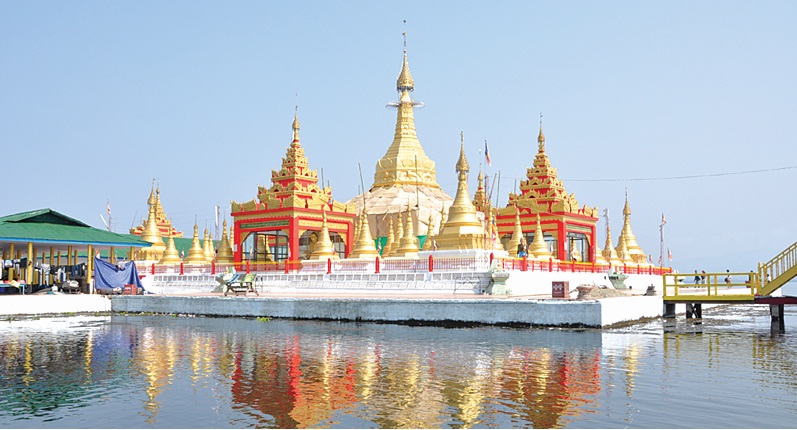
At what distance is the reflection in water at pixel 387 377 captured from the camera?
1191 cm

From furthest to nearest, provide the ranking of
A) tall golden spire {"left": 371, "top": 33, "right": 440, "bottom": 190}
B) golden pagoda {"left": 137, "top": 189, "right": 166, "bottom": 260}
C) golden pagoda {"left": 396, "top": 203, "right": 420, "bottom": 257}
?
tall golden spire {"left": 371, "top": 33, "right": 440, "bottom": 190} → golden pagoda {"left": 137, "top": 189, "right": 166, "bottom": 260} → golden pagoda {"left": 396, "top": 203, "right": 420, "bottom": 257}

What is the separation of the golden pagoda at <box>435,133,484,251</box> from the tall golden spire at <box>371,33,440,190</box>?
77.9 feet

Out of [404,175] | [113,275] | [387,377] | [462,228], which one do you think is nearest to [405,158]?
[404,175]

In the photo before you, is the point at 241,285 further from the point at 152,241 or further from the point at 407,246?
the point at 152,241

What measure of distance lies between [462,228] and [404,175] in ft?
88.5

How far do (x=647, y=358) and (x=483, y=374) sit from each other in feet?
14.6

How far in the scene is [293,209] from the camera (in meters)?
45.6

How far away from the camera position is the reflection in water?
39.1 ft

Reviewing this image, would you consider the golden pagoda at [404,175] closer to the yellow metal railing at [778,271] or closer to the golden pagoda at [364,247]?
the golden pagoda at [364,247]

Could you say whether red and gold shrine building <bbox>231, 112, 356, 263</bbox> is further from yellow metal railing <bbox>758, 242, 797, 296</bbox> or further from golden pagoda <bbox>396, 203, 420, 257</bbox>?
yellow metal railing <bbox>758, 242, 797, 296</bbox>

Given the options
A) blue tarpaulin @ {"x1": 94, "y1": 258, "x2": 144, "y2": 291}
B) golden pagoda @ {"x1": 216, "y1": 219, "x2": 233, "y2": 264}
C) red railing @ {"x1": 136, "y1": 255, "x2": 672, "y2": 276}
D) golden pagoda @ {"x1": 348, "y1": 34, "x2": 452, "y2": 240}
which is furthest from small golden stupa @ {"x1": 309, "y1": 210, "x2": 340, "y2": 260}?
golden pagoda @ {"x1": 348, "y1": 34, "x2": 452, "y2": 240}

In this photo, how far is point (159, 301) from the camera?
1321 inches

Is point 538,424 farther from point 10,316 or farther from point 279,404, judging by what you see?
point 10,316

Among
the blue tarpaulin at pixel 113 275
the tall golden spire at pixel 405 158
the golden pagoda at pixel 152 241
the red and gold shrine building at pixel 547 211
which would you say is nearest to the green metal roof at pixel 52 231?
the blue tarpaulin at pixel 113 275
